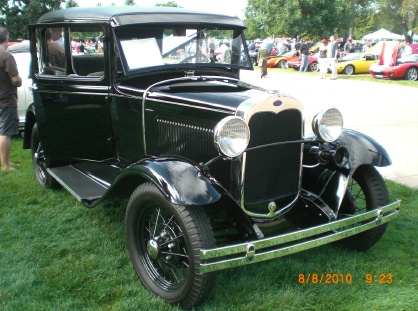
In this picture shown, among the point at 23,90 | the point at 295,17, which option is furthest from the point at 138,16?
the point at 295,17

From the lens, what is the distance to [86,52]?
4.50m

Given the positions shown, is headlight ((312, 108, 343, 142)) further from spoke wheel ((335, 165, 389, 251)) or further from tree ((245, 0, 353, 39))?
tree ((245, 0, 353, 39))

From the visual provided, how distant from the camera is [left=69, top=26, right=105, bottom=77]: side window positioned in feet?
13.8

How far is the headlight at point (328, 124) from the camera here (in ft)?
11.2

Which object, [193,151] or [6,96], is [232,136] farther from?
[6,96]

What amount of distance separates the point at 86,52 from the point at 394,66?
659 inches

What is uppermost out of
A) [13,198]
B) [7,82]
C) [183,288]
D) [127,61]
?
[127,61]

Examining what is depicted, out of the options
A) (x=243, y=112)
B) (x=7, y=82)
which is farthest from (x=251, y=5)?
(x=243, y=112)

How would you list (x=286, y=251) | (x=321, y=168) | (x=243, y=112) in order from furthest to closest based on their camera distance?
(x=321, y=168)
(x=243, y=112)
(x=286, y=251)

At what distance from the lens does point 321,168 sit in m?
3.69

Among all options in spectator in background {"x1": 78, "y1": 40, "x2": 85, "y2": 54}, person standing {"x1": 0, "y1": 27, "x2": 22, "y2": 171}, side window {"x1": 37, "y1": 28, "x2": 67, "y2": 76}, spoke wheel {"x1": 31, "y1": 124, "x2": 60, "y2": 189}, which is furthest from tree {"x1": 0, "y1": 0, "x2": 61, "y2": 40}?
spectator in background {"x1": 78, "y1": 40, "x2": 85, "y2": 54}

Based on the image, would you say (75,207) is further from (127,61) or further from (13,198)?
(127,61)

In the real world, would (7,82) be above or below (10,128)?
above

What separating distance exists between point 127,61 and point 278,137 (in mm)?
1435
